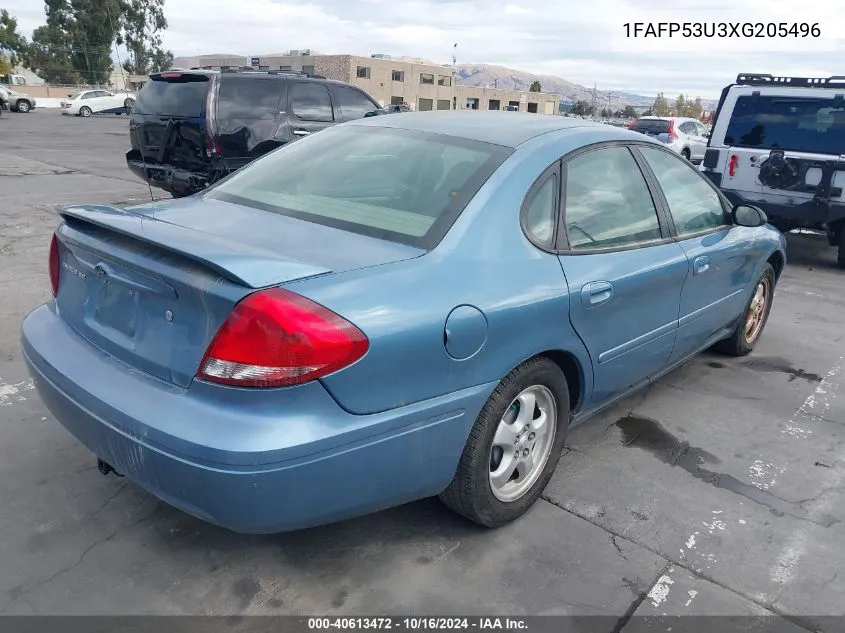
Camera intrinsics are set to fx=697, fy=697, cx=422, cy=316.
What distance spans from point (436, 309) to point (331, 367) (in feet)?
1.36

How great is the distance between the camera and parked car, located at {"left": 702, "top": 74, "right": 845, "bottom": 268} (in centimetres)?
752

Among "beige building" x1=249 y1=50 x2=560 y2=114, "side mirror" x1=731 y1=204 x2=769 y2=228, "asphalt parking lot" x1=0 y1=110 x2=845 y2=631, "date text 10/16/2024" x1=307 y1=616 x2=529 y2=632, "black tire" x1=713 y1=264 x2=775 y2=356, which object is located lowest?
"date text 10/16/2024" x1=307 y1=616 x2=529 y2=632

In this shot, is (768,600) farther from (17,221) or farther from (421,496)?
(17,221)

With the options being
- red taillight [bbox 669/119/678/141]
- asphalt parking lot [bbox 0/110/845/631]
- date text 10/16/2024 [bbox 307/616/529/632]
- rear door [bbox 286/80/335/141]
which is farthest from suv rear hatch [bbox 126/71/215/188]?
red taillight [bbox 669/119/678/141]

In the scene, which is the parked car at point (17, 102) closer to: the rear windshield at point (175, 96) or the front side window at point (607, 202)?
the rear windshield at point (175, 96)

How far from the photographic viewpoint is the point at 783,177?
306 inches

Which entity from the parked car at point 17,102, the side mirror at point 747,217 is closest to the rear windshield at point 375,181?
the side mirror at point 747,217

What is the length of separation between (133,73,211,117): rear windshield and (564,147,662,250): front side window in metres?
5.89

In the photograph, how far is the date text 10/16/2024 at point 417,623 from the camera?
2258mm

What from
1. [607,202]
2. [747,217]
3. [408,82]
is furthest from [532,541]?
[408,82]

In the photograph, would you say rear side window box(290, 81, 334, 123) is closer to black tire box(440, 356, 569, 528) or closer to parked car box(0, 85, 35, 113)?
black tire box(440, 356, 569, 528)

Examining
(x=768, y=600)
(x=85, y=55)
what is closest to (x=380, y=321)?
(x=768, y=600)

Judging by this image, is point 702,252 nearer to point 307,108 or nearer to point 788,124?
point 788,124

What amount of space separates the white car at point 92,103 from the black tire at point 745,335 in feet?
124
